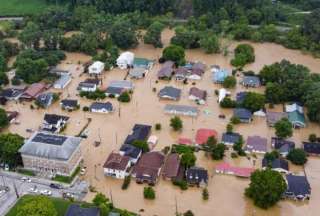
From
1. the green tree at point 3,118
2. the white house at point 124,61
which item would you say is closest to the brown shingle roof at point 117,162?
the green tree at point 3,118

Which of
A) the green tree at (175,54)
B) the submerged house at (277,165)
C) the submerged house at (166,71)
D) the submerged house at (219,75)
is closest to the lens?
the submerged house at (277,165)

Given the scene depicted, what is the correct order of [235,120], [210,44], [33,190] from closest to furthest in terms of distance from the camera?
[33,190]
[235,120]
[210,44]

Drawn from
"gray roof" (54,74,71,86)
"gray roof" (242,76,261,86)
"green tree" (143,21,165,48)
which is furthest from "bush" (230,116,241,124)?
"green tree" (143,21,165,48)

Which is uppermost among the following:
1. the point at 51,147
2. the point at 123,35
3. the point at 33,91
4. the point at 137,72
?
the point at 123,35

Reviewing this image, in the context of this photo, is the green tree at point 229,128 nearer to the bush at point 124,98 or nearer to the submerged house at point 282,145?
the submerged house at point 282,145

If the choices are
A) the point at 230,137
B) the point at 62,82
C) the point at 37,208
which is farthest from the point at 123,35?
the point at 37,208

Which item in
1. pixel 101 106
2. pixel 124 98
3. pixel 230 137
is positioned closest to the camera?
pixel 230 137

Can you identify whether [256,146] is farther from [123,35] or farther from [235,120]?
[123,35]
